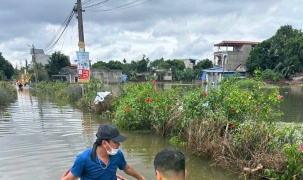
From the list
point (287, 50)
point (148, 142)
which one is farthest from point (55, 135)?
point (287, 50)

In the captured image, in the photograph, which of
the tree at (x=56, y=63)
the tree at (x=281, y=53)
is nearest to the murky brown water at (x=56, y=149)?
the tree at (x=281, y=53)

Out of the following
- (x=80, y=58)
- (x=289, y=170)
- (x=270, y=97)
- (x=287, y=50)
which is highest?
(x=287, y=50)

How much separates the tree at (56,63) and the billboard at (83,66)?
137 ft

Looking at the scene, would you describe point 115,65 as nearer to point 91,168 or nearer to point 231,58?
point 231,58

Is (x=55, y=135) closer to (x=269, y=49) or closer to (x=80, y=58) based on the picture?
(x=80, y=58)

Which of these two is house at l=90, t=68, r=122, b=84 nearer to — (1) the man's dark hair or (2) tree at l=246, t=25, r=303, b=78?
(2) tree at l=246, t=25, r=303, b=78

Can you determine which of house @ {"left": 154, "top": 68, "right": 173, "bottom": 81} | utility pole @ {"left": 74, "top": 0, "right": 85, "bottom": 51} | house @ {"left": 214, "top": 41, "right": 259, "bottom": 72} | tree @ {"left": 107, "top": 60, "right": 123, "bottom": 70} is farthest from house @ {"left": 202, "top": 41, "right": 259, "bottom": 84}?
utility pole @ {"left": 74, "top": 0, "right": 85, "bottom": 51}

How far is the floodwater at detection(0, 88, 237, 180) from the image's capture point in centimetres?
573

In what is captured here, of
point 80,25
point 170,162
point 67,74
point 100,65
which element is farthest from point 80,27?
point 100,65

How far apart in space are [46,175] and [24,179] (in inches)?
16.8

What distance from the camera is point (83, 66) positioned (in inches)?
563

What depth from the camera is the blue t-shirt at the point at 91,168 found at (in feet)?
9.42

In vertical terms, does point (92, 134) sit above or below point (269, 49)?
below

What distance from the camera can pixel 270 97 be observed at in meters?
5.45
